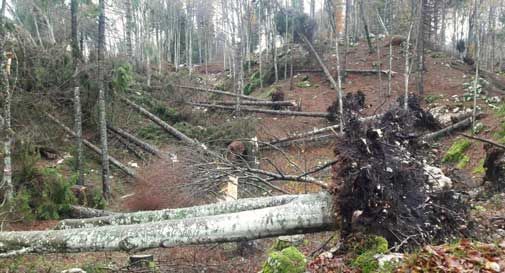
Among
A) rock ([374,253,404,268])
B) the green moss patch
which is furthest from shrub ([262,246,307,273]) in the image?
the green moss patch

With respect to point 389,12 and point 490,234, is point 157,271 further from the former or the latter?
point 389,12

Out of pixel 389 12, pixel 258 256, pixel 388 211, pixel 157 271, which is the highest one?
pixel 389 12

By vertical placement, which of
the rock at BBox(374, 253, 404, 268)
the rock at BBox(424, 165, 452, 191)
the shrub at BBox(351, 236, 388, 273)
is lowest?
the shrub at BBox(351, 236, 388, 273)

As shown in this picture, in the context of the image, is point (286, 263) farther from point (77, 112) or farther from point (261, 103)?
point (261, 103)

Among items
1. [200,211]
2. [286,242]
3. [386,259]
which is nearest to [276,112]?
[286,242]

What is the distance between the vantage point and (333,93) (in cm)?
2219

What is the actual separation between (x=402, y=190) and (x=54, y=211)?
28.4 feet

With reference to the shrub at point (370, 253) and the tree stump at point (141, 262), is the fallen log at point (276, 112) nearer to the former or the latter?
the tree stump at point (141, 262)

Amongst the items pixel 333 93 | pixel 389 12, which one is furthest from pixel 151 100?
pixel 389 12

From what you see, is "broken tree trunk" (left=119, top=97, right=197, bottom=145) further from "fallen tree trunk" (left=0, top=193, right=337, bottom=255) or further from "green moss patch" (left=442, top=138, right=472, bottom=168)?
"fallen tree trunk" (left=0, top=193, right=337, bottom=255)

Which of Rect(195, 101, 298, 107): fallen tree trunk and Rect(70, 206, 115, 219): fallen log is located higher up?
Rect(195, 101, 298, 107): fallen tree trunk

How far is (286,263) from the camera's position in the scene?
3799mm

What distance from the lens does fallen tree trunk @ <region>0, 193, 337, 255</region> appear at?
4836 millimetres

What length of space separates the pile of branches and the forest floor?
572 mm
